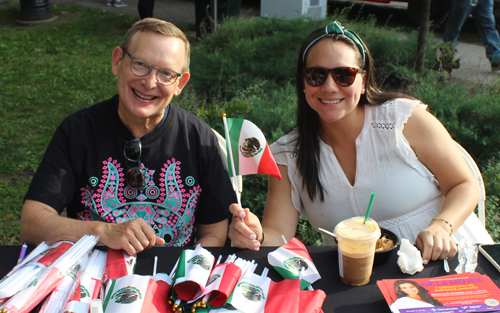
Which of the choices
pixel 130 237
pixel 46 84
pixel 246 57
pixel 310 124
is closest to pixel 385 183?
pixel 310 124

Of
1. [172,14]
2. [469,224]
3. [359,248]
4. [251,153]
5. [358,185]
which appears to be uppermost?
[251,153]

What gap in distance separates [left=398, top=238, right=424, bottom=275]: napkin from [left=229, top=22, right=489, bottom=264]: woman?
0.49m

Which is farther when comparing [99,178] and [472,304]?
[99,178]

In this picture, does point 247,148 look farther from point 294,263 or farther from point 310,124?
point 310,124

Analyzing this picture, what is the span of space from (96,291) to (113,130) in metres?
0.92

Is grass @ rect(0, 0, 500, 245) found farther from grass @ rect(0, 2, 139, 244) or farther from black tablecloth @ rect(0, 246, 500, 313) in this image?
black tablecloth @ rect(0, 246, 500, 313)

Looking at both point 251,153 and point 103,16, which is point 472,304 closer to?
point 251,153

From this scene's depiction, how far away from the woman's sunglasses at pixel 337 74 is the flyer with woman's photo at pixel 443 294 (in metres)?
0.97

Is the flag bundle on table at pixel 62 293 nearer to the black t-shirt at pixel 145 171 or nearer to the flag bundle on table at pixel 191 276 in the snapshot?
the flag bundle on table at pixel 191 276

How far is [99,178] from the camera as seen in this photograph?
2.15 metres

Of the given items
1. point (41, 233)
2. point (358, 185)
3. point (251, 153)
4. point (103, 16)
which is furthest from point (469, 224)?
point (103, 16)

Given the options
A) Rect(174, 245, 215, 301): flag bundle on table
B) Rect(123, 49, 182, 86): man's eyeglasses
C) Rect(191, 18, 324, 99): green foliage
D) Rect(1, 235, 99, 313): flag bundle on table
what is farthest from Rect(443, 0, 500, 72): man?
Rect(1, 235, 99, 313): flag bundle on table

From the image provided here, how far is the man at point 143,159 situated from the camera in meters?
2.10

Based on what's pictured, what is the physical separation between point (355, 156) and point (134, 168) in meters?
1.15
